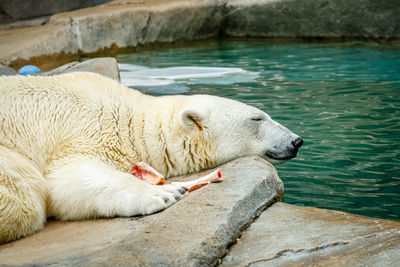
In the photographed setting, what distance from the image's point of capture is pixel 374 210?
344 centimetres

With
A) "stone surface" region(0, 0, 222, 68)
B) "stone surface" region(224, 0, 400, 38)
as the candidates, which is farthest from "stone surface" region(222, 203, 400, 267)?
"stone surface" region(224, 0, 400, 38)

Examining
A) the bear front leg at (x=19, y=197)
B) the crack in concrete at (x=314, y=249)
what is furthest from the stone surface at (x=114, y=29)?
the crack in concrete at (x=314, y=249)

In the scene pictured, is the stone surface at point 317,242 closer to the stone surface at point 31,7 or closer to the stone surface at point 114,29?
the stone surface at point 114,29

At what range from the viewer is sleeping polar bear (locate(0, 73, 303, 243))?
2.70 meters

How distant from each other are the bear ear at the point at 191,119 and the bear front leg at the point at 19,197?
937mm

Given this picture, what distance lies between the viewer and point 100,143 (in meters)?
3.05

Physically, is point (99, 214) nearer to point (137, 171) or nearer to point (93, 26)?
point (137, 171)

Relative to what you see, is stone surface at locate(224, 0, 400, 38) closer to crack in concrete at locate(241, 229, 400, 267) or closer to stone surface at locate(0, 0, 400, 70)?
stone surface at locate(0, 0, 400, 70)

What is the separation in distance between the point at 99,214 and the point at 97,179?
0.61ft

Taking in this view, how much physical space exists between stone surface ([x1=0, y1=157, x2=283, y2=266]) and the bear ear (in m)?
0.46

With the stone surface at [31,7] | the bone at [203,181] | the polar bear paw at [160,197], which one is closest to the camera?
the polar bear paw at [160,197]

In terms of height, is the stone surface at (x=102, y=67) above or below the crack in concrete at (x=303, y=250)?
above

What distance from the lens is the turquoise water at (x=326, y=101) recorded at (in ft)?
12.6

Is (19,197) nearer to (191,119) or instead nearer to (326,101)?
(191,119)
